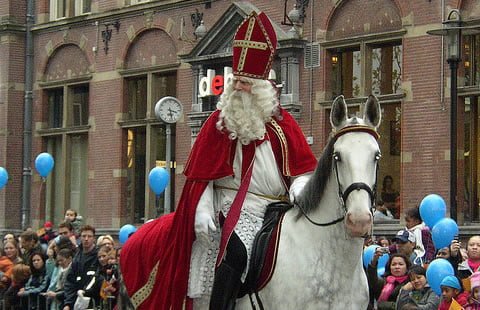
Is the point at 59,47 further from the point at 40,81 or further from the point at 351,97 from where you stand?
the point at 351,97

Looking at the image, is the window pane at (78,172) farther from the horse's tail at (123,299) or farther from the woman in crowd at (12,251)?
the horse's tail at (123,299)

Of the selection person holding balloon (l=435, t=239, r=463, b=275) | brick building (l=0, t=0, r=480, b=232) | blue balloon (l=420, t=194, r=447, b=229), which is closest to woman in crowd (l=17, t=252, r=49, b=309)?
brick building (l=0, t=0, r=480, b=232)

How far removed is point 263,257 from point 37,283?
9812 millimetres

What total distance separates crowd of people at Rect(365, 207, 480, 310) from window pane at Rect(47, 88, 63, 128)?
1772cm

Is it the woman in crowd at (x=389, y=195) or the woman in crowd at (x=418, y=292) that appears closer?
the woman in crowd at (x=418, y=292)

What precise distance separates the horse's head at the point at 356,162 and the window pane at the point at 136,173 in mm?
20160

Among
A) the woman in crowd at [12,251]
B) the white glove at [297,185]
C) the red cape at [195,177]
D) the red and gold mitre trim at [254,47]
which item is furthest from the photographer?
the woman in crowd at [12,251]

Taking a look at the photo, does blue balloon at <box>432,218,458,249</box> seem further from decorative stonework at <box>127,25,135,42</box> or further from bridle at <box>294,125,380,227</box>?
decorative stonework at <box>127,25,135,42</box>

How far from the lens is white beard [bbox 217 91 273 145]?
28.5 feet

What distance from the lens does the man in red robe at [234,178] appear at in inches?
338

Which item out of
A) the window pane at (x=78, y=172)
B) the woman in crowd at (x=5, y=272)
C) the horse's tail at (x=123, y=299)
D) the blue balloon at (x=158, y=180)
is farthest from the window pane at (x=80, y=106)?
the horse's tail at (x=123, y=299)

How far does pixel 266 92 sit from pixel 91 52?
2085 centimetres

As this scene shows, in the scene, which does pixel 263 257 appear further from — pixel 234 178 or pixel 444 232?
pixel 444 232

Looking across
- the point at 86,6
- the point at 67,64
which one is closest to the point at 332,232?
the point at 67,64
